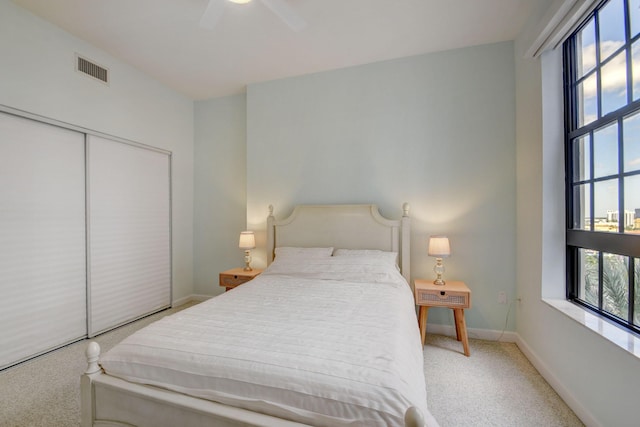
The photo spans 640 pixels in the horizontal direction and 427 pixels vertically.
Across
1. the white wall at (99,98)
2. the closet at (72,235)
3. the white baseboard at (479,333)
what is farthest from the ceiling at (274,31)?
the white baseboard at (479,333)

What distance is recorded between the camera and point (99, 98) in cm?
281

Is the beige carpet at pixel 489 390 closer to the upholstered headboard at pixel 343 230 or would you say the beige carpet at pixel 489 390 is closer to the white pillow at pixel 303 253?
the upholstered headboard at pixel 343 230

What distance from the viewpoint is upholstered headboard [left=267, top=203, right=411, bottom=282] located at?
2828mm

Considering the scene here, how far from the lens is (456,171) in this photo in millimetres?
2789

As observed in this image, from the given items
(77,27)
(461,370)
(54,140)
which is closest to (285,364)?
(461,370)

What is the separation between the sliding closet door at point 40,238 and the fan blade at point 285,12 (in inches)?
88.0

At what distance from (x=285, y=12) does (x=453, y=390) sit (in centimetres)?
290

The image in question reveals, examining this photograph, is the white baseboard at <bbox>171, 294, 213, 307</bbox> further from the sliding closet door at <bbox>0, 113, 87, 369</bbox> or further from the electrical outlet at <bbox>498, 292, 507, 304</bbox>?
the electrical outlet at <bbox>498, 292, 507, 304</bbox>

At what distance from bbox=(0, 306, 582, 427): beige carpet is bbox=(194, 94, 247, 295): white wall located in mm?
1586

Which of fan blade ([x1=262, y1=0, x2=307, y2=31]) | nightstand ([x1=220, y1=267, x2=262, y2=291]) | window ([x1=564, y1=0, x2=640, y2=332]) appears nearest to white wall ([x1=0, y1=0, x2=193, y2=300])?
nightstand ([x1=220, y1=267, x2=262, y2=291])

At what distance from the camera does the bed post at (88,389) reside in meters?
1.28

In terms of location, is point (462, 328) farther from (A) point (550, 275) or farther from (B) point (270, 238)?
(B) point (270, 238)

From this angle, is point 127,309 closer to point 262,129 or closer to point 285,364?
point 262,129

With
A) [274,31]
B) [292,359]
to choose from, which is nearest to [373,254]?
[292,359]
